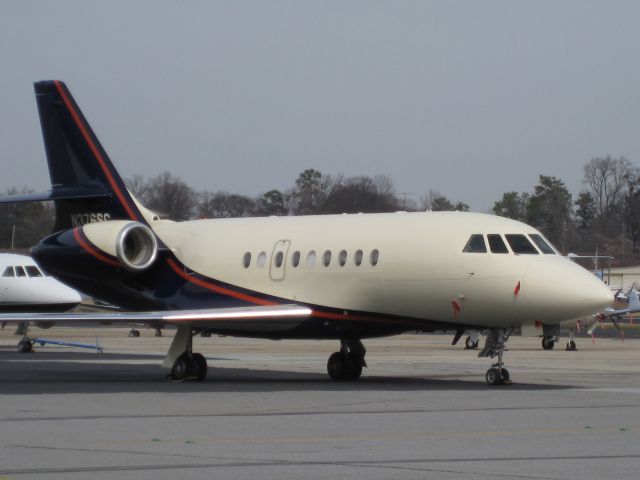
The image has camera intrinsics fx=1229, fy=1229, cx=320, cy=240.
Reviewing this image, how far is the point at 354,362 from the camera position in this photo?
22.3 metres

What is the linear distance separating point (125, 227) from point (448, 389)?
23.4 ft

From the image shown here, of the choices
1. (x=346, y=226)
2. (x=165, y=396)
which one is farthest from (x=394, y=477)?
(x=346, y=226)

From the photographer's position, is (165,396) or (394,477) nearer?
(394,477)

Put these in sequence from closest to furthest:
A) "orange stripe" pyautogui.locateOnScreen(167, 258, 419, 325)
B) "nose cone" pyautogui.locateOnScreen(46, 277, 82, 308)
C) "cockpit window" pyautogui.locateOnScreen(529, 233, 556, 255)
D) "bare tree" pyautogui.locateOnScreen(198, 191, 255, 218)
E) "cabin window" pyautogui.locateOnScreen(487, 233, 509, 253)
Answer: "cabin window" pyautogui.locateOnScreen(487, 233, 509, 253) → "cockpit window" pyautogui.locateOnScreen(529, 233, 556, 255) → "orange stripe" pyautogui.locateOnScreen(167, 258, 419, 325) → "nose cone" pyautogui.locateOnScreen(46, 277, 82, 308) → "bare tree" pyautogui.locateOnScreen(198, 191, 255, 218)

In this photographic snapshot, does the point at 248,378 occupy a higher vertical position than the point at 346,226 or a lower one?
lower

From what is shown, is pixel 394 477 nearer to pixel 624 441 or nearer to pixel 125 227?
pixel 624 441

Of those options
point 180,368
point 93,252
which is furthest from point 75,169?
point 180,368

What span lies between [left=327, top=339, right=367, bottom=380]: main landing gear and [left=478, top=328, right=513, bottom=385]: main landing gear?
123 inches

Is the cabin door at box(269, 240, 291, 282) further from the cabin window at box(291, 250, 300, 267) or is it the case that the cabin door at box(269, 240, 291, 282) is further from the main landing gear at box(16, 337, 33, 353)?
the main landing gear at box(16, 337, 33, 353)

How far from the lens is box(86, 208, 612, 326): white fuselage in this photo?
746 inches

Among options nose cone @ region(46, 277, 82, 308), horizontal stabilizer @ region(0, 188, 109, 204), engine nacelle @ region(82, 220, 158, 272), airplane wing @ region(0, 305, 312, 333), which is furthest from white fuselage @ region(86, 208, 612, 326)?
nose cone @ region(46, 277, 82, 308)

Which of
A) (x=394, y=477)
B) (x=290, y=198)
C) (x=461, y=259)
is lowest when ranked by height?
(x=394, y=477)

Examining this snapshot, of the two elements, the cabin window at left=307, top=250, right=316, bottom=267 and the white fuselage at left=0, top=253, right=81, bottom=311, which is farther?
the white fuselage at left=0, top=253, right=81, bottom=311

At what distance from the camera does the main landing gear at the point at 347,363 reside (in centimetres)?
2228
